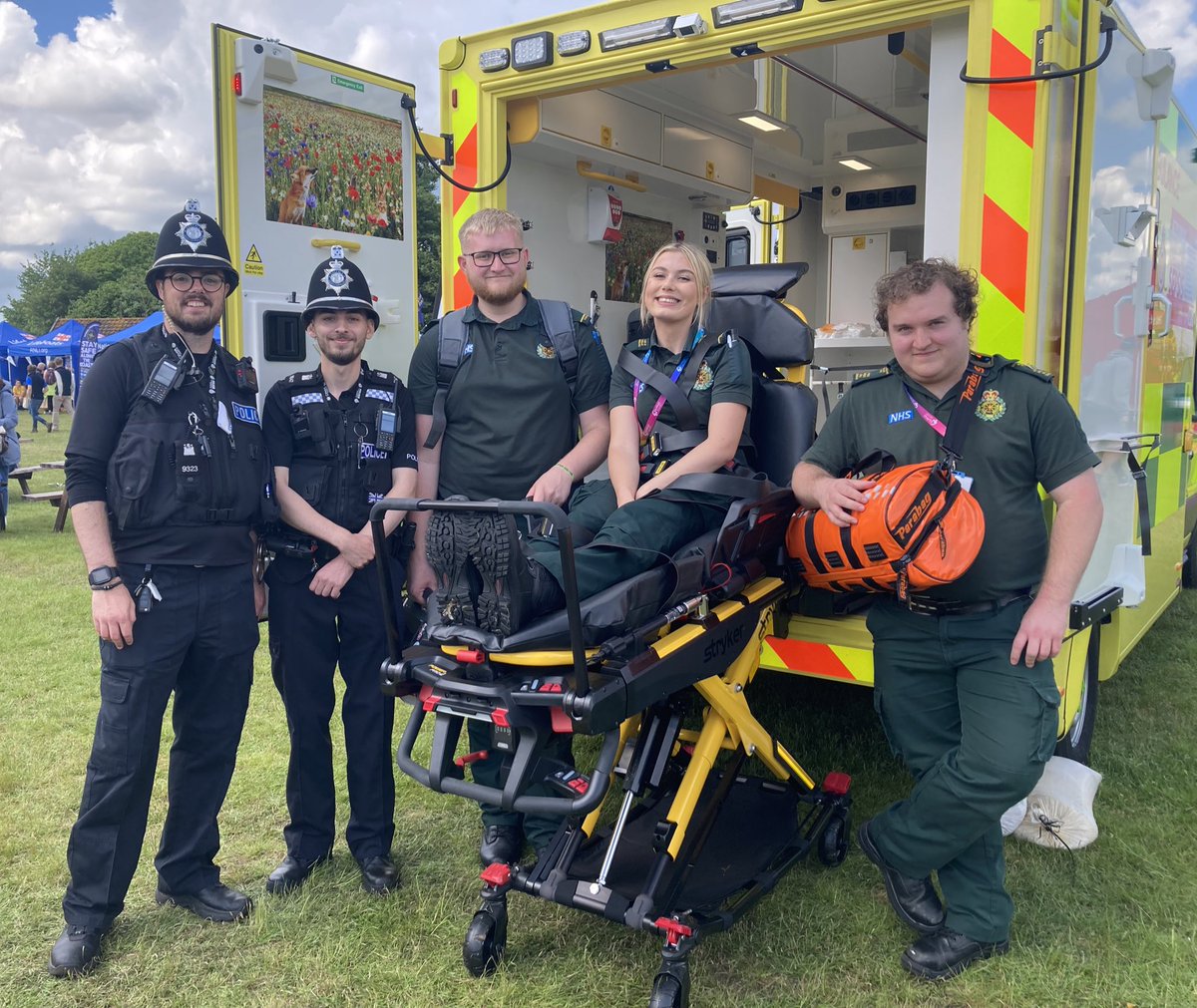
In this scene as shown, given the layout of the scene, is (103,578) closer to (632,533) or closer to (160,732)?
(160,732)

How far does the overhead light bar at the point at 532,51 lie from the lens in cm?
353

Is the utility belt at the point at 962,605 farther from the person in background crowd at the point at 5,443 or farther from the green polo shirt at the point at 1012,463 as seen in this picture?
the person in background crowd at the point at 5,443

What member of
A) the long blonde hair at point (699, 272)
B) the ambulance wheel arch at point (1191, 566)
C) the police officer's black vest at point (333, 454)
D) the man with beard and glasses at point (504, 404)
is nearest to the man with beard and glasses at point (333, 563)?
the police officer's black vest at point (333, 454)

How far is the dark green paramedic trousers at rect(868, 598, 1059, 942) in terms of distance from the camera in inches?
→ 97.3

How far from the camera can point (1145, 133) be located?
3.52 metres

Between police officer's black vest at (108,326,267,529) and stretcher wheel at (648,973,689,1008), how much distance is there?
1625mm

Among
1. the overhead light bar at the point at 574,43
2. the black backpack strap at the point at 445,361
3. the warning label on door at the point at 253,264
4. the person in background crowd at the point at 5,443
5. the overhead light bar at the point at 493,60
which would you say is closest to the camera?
the black backpack strap at the point at 445,361

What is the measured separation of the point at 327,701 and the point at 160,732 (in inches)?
19.7

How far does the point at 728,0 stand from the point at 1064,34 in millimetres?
998

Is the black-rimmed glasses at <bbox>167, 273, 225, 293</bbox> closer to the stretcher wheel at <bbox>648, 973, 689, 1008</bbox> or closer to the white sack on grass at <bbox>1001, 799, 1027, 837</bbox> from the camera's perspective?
the stretcher wheel at <bbox>648, 973, 689, 1008</bbox>

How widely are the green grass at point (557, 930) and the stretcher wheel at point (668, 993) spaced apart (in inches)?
7.2

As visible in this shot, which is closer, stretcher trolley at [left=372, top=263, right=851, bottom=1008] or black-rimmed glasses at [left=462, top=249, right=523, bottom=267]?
stretcher trolley at [left=372, top=263, right=851, bottom=1008]

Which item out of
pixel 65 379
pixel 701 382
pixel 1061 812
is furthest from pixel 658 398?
pixel 65 379

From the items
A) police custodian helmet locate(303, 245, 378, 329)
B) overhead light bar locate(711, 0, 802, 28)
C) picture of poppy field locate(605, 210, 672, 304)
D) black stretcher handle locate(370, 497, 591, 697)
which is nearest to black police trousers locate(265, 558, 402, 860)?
police custodian helmet locate(303, 245, 378, 329)
